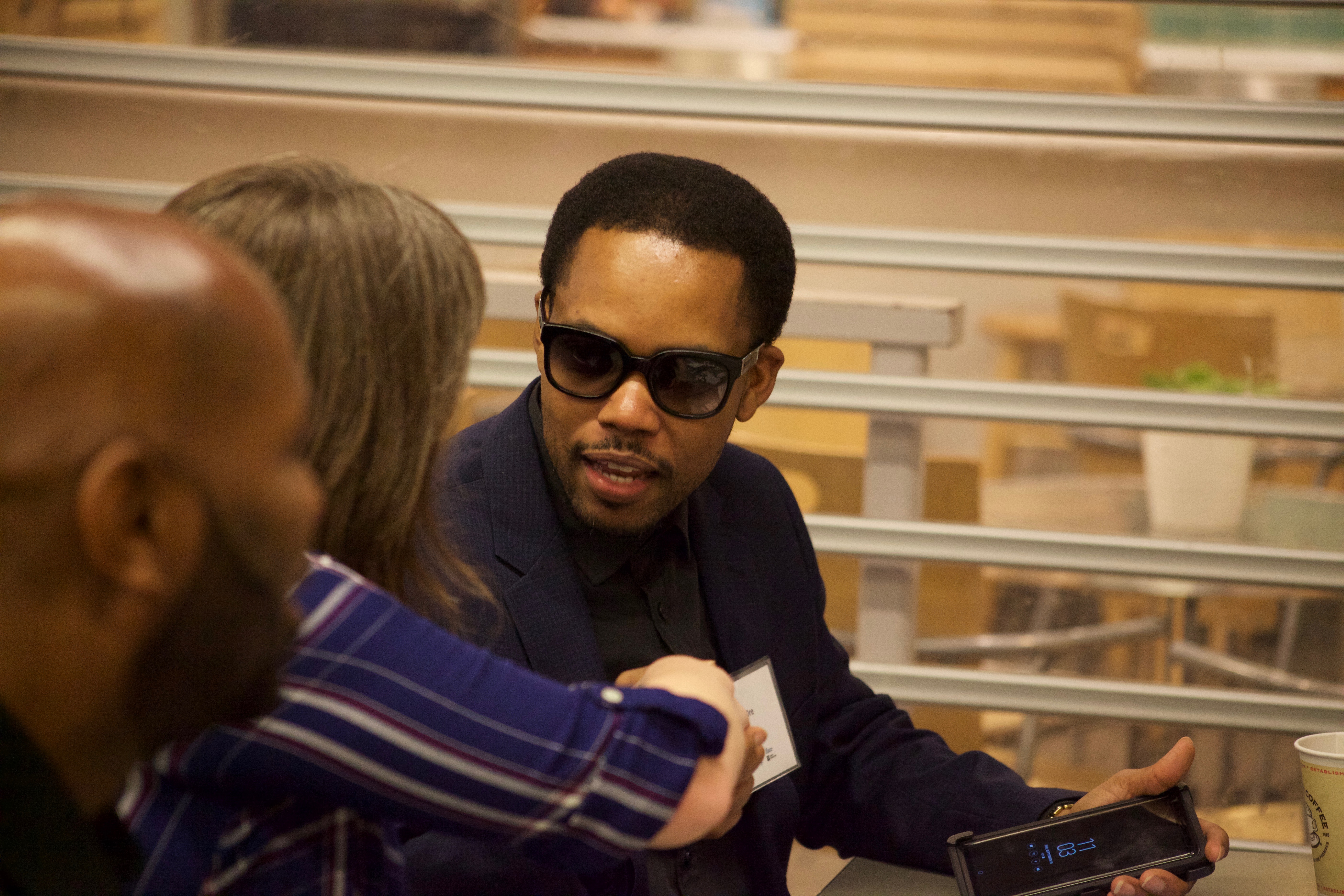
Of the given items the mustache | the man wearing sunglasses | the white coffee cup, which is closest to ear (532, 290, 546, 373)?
the man wearing sunglasses

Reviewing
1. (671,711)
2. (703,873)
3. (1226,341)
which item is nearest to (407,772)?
(671,711)

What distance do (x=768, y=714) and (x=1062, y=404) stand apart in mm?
1799

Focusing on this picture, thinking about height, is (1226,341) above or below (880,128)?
below

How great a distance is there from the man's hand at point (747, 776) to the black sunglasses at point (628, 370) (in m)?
0.60

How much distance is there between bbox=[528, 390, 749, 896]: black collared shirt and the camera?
1799 mm

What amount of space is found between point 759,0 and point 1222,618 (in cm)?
210

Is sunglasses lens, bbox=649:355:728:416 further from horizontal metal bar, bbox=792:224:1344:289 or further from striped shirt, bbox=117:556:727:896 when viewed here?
horizontal metal bar, bbox=792:224:1344:289

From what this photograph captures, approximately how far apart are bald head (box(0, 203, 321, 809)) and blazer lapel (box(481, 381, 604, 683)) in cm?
89

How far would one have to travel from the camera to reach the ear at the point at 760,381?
194 cm

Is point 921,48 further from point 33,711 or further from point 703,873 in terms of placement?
point 33,711

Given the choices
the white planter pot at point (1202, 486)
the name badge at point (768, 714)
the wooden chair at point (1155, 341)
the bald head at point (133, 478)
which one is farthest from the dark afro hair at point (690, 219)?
the white planter pot at point (1202, 486)

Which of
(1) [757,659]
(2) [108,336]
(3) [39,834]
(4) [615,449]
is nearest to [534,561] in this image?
(4) [615,449]

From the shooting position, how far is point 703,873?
179cm

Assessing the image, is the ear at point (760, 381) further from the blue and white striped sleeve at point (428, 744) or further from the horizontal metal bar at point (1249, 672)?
the horizontal metal bar at point (1249, 672)
